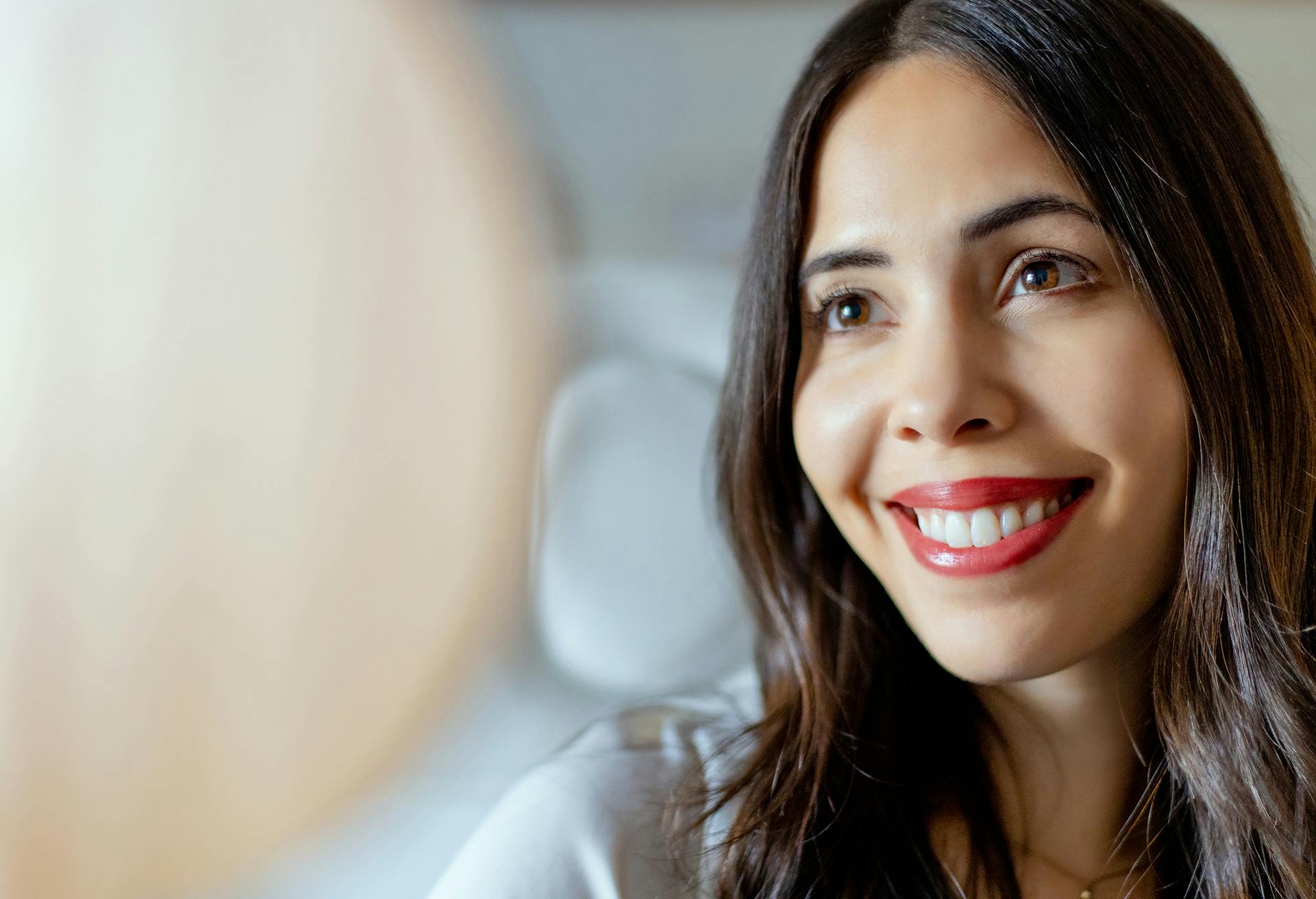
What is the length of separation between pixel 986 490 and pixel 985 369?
0.10m

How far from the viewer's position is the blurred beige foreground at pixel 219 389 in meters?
0.85

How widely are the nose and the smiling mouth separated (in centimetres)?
7

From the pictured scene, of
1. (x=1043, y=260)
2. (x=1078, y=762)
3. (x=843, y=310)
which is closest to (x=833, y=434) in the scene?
(x=843, y=310)

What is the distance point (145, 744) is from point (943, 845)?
717 millimetres

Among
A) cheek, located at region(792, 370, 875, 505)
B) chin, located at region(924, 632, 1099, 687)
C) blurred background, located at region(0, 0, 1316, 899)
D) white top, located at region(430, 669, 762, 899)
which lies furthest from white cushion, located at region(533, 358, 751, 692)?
chin, located at region(924, 632, 1099, 687)

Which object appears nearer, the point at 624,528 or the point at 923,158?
the point at 923,158

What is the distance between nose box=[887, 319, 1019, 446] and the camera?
0.76 metres

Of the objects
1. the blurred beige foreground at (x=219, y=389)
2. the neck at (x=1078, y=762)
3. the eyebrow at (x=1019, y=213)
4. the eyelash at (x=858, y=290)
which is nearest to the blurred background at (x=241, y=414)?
the blurred beige foreground at (x=219, y=389)

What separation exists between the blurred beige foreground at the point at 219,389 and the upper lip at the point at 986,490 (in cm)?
40

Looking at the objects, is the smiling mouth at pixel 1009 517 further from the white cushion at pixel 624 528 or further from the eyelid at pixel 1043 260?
the white cushion at pixel 624 528

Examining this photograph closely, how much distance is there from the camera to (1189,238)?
2.56 feet

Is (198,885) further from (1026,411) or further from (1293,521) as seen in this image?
(1293,521)

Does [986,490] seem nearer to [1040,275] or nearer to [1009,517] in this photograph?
[1009,517]

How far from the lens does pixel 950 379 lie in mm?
761
